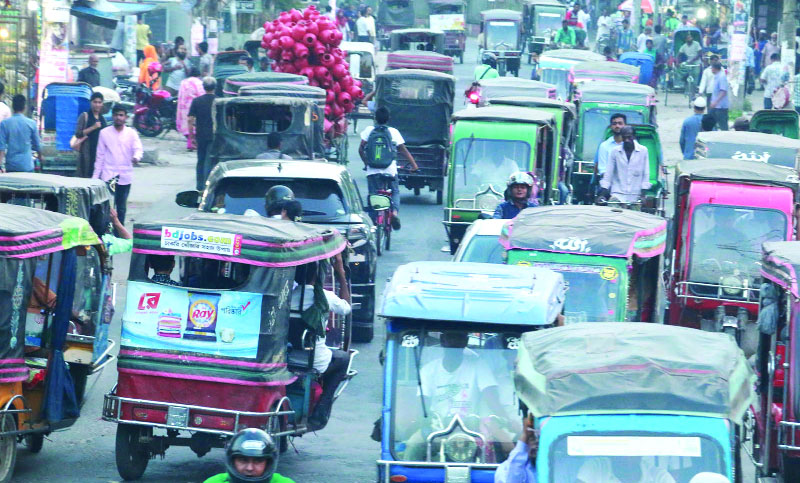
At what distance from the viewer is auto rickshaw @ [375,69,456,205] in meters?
24.7

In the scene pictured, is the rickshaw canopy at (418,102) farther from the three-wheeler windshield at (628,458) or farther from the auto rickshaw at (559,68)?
the three-wheeler windshield at (628,458)

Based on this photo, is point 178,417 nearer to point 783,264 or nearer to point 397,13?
point 783,264

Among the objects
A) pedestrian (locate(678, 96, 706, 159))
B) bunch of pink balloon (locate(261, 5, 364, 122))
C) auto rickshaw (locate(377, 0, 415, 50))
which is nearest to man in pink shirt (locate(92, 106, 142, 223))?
bunch of pink balloon (locate(261, 5, 364, 122))

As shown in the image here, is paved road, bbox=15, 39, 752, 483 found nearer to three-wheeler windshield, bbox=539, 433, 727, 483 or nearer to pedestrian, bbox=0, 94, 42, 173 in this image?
pedestrian, bbox=0, 94, 42, 173

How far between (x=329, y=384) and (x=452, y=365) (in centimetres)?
195

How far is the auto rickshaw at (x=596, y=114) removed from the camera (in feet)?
78.1

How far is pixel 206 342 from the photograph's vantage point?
9.93 metres

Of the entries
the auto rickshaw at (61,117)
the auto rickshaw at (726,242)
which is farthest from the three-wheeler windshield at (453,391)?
the auto rickshaw at (61,117)

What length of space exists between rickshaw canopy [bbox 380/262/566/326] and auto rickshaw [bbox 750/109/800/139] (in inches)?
657

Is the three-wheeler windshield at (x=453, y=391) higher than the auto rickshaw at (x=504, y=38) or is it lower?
lower

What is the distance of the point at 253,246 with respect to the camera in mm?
9805

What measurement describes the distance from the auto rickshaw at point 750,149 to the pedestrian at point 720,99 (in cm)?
1054

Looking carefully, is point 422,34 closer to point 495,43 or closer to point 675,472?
point 495,43

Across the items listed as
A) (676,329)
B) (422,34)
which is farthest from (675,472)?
(422,34)
